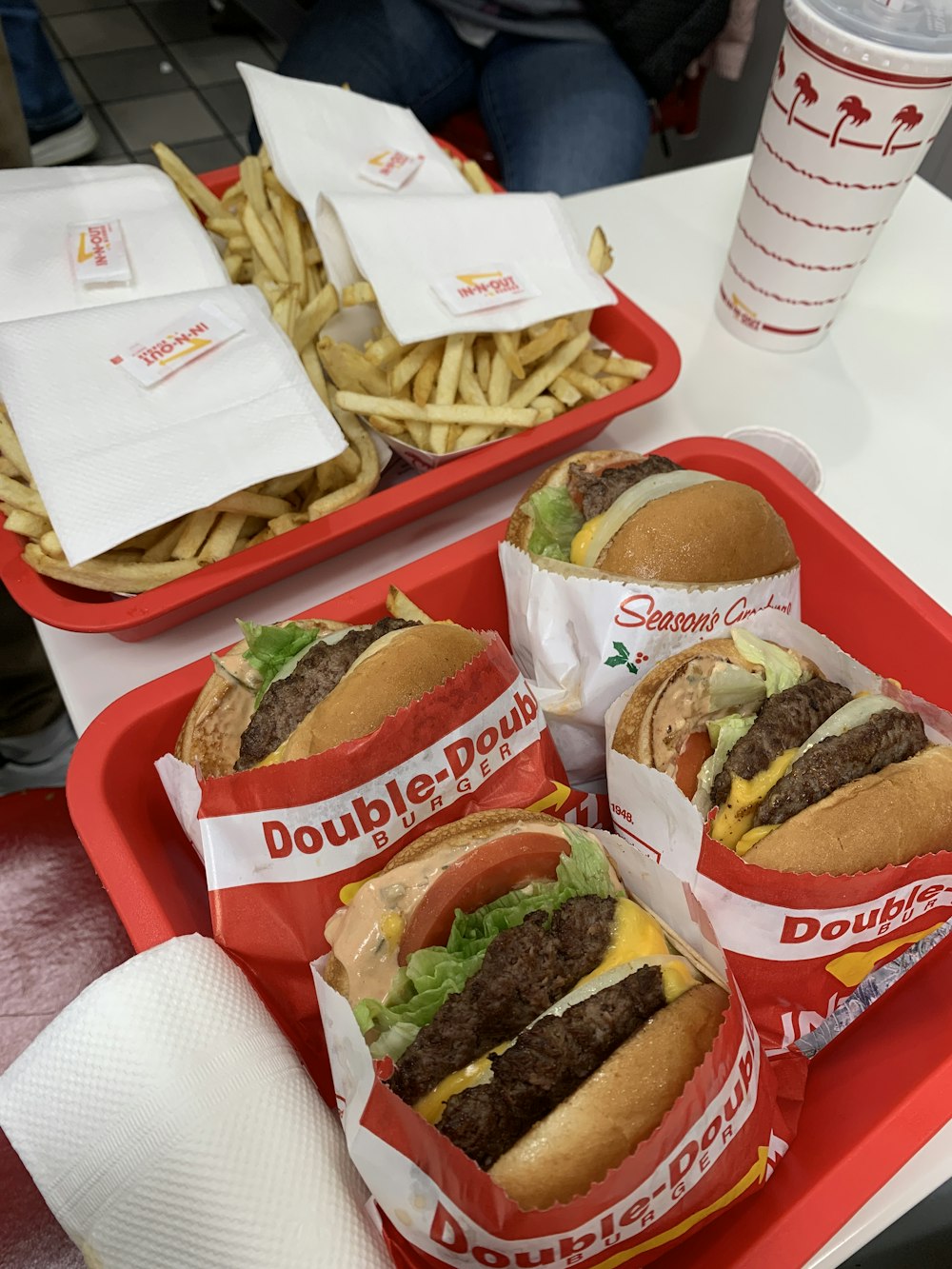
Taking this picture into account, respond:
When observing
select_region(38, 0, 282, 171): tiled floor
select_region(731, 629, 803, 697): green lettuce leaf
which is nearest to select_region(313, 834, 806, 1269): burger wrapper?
select_region(731, 629, 803, 697): green lettuce leaf

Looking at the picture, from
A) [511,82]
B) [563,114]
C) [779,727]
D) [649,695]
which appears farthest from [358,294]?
[511,82]

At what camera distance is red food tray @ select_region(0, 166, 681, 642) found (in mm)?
1229

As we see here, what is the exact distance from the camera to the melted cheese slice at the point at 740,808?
3.33ft

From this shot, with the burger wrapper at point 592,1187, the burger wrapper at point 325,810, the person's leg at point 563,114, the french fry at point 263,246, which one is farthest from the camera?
the person's leg at point 563,114

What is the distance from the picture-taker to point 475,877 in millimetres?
947

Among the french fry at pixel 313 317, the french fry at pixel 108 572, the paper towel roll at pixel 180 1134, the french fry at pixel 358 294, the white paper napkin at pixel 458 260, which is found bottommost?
the paper towel roll at pixel 180 1134

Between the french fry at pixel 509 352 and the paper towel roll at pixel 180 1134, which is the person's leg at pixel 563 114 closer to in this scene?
the french fry at pixel 509 352

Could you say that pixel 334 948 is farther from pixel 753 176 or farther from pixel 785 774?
pixel 753 176

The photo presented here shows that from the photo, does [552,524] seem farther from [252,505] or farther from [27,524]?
[27,524]

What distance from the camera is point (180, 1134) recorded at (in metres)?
0.80

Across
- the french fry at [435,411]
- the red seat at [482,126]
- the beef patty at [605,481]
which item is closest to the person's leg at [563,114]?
the red seat at [482,126]

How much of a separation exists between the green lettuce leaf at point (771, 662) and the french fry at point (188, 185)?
133cm

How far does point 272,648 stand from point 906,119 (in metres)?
1.26

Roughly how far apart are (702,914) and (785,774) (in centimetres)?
20
